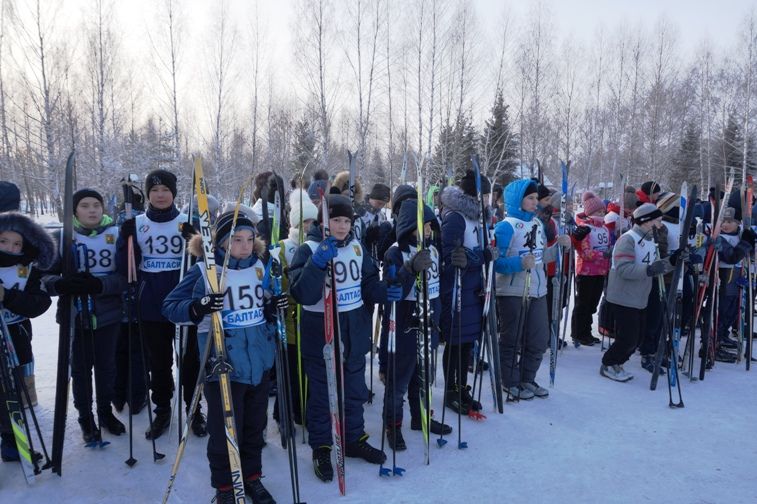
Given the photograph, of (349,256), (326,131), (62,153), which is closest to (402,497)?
(349,256)

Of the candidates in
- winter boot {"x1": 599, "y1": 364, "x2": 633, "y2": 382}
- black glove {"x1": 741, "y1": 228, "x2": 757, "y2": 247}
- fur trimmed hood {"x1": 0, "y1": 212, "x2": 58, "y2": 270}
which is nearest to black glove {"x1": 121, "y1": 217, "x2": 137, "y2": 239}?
fur trimmed hood {"x1": 0, "y1": 212, "x2": 58, "y2": 270}

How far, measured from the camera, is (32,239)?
10.3 feet

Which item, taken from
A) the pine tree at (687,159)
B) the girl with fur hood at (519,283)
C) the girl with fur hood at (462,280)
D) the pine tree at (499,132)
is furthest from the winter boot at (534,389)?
the pine tree at (687,159)

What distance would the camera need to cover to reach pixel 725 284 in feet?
19.1

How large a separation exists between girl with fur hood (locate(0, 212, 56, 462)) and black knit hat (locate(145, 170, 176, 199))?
0.77 metres

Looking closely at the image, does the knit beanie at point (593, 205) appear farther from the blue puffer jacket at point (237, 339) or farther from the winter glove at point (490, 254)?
the blue puffer jacket at point (237, 339)

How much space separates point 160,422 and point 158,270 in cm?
117

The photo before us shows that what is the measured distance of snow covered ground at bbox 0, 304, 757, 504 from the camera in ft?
9.84

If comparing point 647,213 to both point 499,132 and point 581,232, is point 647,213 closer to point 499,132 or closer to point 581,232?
point 581,232

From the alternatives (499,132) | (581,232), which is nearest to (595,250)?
(581,232)

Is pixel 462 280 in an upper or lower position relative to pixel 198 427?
upper

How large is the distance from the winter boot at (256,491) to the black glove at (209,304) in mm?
1125

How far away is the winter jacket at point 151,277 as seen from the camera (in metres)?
3.52

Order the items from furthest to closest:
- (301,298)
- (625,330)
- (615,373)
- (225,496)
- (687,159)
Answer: (687,159) < (615,373) < (625,330) < (301,298) < (225,496)
